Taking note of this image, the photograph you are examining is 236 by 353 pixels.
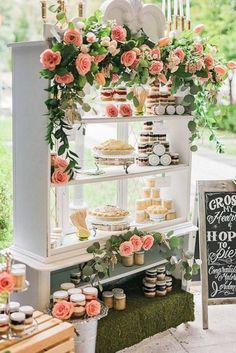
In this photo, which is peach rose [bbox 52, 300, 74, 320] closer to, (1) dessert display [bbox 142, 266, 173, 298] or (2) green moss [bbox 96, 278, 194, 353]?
(2) green moss [bbox 96, 278, 194, 353]

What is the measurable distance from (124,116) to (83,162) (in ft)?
1.24

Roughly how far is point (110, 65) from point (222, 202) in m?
1.27

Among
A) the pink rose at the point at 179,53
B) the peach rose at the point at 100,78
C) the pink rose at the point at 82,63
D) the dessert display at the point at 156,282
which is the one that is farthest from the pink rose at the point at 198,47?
the dessert display at the point at 156,282

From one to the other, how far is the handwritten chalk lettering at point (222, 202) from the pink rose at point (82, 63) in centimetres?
137

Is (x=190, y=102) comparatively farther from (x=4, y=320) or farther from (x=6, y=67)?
(x=4, y=320)

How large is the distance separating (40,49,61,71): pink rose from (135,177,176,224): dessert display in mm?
1234

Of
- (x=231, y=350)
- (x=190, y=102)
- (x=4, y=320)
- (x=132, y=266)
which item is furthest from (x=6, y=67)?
(x=231, y=350)

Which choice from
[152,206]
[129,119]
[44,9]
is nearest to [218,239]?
[152,206]

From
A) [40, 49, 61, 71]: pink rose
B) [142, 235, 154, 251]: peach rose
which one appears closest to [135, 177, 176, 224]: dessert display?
[142, 235, 154, 251]: peach rose

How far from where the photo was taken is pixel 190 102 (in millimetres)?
3318

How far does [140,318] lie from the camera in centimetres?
328

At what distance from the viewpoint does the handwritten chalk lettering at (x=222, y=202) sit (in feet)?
11.8

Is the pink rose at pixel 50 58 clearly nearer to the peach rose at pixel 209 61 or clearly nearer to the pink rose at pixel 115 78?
the pink rose at pixel 115 78

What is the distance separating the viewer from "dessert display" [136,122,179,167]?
3451 millimetres
